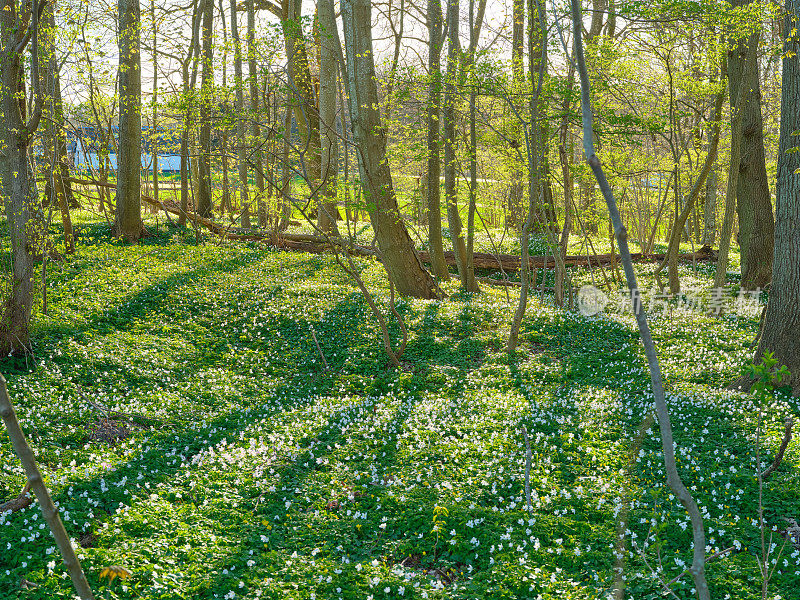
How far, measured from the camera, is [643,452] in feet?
21.6

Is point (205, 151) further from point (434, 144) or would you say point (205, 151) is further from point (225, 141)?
point (434, 144)

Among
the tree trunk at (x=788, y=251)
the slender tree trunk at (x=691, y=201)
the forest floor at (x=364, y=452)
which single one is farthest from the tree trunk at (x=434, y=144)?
the tree trunk at (x=788, y=251)

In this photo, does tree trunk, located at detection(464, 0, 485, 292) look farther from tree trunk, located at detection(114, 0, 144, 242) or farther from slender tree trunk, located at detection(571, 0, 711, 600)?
slender tree trunk, located at detection(571, 0, 711, 600)

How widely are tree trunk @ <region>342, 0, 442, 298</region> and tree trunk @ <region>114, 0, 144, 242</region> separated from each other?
21.1 ft

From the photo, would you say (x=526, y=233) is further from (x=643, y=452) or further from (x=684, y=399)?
(x=643, y=452)

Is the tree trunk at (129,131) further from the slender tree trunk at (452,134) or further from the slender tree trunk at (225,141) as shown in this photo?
the slender tree trunk at (452,134)

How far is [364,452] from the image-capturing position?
6.98 m

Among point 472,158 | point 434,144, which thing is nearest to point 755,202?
point 472,158

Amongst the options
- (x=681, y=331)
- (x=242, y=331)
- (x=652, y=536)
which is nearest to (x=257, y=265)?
(x=242, y=331)

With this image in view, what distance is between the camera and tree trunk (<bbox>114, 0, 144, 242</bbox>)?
51.0ft

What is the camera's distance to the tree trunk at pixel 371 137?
1207cm

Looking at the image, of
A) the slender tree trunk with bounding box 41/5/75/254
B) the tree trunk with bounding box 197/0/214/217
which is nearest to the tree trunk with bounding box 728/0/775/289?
the tree trunk with bounding box 197/0/214/217

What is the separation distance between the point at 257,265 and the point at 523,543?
41.3 feet

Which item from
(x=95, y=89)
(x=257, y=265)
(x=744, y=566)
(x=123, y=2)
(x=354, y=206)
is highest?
(x=123, y=2)
